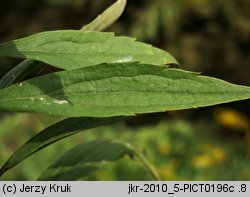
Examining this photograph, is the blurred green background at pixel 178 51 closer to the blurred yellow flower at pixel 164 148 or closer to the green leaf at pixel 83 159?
the blurred yellow flower at pixel 164 148

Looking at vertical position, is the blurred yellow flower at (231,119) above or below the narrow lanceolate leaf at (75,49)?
above

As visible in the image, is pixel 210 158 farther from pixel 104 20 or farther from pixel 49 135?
pixel 49 135

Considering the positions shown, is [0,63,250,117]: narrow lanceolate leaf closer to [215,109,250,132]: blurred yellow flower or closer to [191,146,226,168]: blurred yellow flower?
[191,146,226,168]: blurred yellow flower

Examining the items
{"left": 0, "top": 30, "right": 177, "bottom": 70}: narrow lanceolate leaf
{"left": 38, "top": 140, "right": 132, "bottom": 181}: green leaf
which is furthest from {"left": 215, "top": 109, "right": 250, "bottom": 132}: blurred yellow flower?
{"left": 0, "top": 30, "right": 177, "bottom": 70}: narrow lanceolate leaf

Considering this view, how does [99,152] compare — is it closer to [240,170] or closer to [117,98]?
[117,98]

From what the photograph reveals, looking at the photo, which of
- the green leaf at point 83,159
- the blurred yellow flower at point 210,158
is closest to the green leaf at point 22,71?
the green leaf at point 83,159

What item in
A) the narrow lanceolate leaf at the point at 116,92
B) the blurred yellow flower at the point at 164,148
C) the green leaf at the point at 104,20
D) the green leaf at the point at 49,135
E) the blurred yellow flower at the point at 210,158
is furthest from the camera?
the blurred yellow flower at the point at 164,148

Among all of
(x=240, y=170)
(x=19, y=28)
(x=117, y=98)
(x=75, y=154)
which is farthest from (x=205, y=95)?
(x=19, y=28)
